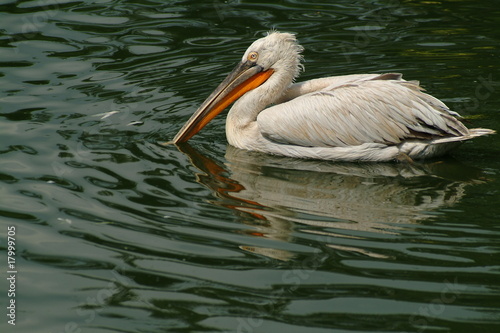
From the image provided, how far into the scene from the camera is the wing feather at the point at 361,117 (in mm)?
6410

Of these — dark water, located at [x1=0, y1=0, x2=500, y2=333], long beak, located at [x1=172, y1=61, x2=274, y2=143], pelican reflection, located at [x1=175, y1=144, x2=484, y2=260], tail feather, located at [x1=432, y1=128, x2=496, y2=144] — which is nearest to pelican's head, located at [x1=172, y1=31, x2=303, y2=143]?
long beak, located at [x1=172, y1=61, x2=274, y2=143]

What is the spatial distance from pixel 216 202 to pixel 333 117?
1.41 metres

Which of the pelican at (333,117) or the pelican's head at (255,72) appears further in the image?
the pelican's head at (255,72)

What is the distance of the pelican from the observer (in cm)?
643

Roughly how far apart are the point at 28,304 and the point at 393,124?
3.20 metres

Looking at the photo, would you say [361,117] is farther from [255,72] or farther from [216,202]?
[216,202]

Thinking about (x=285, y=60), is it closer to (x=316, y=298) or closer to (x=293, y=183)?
(x=293, y=183)

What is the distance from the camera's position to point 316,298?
14.3 feet

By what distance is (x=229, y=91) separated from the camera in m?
7.16

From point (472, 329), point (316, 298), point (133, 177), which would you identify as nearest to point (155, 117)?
point (133, 177)

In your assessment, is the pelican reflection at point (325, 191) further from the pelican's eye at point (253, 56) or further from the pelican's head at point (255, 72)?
the pelican's eye at point (253, 56)

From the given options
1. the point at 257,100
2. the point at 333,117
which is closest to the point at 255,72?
the point at 257,100

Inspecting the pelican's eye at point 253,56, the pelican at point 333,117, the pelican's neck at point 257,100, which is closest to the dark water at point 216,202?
the pelican at point 333,117

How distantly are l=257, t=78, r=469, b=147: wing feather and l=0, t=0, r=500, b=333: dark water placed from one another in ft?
0.82
